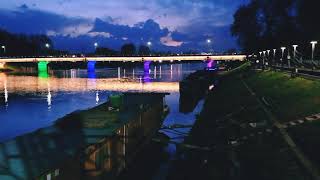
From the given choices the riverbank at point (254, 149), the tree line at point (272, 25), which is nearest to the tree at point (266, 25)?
the tree line at point (272, 25)

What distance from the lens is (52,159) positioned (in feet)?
46.4

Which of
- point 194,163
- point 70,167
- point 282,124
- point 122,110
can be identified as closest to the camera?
point 70,167

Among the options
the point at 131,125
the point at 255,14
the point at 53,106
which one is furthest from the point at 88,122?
the point at 255,14

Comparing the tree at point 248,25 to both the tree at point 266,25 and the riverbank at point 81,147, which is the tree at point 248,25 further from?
the riverbank at point 81,147

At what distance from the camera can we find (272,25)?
127375mm

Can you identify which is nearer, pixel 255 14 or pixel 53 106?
pixel 53 106

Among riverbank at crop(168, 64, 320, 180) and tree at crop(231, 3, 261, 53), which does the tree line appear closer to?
tree at crop(231, 3, 261, 53)

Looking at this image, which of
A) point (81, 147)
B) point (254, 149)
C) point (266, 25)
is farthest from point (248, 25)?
point (81, 147)

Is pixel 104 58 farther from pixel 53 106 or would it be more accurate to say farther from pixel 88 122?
pixel 88 122

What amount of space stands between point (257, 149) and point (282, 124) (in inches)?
218

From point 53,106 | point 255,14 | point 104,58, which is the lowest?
point 53,106

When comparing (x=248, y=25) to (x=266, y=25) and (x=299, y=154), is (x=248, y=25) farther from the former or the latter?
(x=299, y=154)

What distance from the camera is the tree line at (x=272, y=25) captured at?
97.2 m

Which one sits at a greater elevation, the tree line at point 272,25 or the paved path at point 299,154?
the tree line at point 272,25
